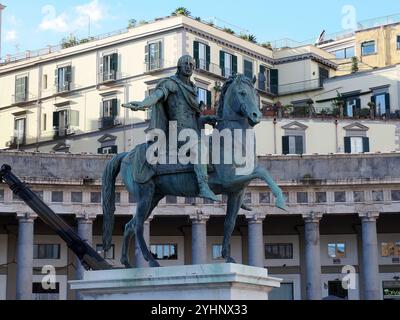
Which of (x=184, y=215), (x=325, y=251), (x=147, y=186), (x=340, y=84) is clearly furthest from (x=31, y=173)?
(x=147, y=186)

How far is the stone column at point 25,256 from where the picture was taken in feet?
201

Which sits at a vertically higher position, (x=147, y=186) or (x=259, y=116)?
(x=259, y=116)

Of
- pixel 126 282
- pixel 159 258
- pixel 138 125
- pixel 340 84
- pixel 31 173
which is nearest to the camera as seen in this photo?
pixel 126 282

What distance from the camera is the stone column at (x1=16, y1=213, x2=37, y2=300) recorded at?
61.3 m

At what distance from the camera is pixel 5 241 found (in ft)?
225

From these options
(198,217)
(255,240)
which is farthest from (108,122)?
(255,240)

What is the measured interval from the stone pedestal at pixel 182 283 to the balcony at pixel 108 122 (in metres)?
57.9

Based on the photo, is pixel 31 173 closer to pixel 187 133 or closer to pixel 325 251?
pixel 325 251

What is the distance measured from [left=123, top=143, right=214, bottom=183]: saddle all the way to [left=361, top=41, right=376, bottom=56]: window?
75516mm

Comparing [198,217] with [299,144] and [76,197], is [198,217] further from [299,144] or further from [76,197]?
[299,144]

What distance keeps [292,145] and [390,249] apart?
11401 mm

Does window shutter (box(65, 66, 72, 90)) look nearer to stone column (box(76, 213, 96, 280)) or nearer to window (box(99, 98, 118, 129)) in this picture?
window (box(99, 98, 118, 129))

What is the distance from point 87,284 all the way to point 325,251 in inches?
2032

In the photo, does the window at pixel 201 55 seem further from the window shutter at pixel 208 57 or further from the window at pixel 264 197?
the window at pixel 264 197
